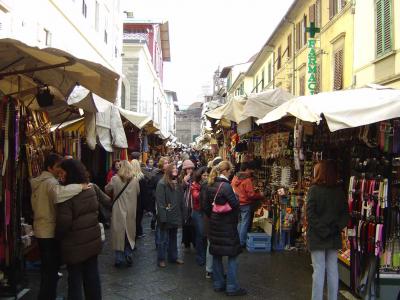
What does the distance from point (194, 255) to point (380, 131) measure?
419cm

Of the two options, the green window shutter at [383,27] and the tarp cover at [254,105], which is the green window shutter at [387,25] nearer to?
the green window shutter at [383,27]

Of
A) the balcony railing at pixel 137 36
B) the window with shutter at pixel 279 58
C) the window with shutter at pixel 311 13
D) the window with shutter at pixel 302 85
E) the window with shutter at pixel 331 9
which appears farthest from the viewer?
the balcony railing at pixel 137 36

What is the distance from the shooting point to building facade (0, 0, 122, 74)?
8766 mm

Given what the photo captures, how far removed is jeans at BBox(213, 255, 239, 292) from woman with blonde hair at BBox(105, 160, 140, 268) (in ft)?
5.71

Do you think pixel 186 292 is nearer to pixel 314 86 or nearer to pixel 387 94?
pixel 387 94

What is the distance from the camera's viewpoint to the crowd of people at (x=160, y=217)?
477 centimetres

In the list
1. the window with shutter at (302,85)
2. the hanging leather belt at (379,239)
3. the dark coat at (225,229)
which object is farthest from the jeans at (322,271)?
the window with shutter at (302,85)

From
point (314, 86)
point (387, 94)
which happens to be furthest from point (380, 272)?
point (314, 86)

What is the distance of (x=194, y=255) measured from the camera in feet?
27.8

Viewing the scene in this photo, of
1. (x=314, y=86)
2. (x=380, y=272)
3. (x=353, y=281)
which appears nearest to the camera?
(x=380, y=272)

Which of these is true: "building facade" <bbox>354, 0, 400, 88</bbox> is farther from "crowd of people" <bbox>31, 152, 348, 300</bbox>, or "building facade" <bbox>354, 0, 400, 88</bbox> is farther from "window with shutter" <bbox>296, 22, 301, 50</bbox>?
"window with shutter" <bbox>296, 22, 301, 50</bbox>

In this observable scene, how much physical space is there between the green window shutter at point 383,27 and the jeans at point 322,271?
7759 millimetres

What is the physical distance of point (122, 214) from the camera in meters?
7.46

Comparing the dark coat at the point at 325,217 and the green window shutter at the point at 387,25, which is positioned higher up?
the green window shutter at the point at 387,25
